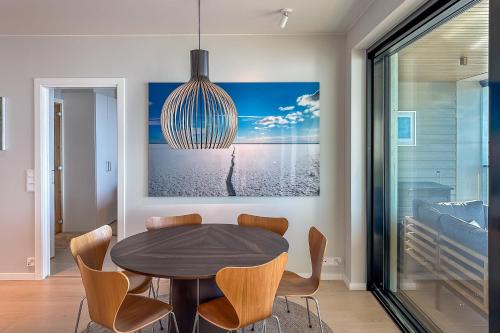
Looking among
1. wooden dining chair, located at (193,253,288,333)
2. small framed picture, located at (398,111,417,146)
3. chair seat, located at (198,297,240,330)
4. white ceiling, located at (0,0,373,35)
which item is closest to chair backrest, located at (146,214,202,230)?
chair seat, located at (198,297,240,330)

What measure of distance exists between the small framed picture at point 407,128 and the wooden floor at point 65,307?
→ 4.87 ft

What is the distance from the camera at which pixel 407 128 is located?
2814mm

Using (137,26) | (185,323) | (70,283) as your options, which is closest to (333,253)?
(185,323)

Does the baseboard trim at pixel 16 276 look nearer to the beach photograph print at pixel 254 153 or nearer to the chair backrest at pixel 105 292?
the beach photograph print at pixel 254 153

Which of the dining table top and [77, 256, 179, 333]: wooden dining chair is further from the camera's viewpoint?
the dining table top

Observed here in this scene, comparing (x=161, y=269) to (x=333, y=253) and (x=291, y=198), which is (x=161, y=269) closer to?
(x=291, y=198)

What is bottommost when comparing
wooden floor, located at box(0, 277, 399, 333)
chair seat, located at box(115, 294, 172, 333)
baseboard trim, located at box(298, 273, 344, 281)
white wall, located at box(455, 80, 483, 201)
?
wooden floor, located at box(0, 277, 399, 333)

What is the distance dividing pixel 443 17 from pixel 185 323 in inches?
102

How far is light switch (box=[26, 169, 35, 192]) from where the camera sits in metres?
3.69

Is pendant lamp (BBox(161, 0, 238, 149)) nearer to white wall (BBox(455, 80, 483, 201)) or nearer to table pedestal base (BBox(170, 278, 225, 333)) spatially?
table pedestal base (BBox(170, 278, 225, 333))

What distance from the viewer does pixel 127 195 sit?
3.71m

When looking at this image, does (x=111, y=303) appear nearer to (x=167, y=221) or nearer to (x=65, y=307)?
(x=167, y=221)

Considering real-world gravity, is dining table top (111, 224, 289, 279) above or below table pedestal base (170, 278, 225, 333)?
above

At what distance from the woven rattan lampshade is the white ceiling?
35.8 inches
